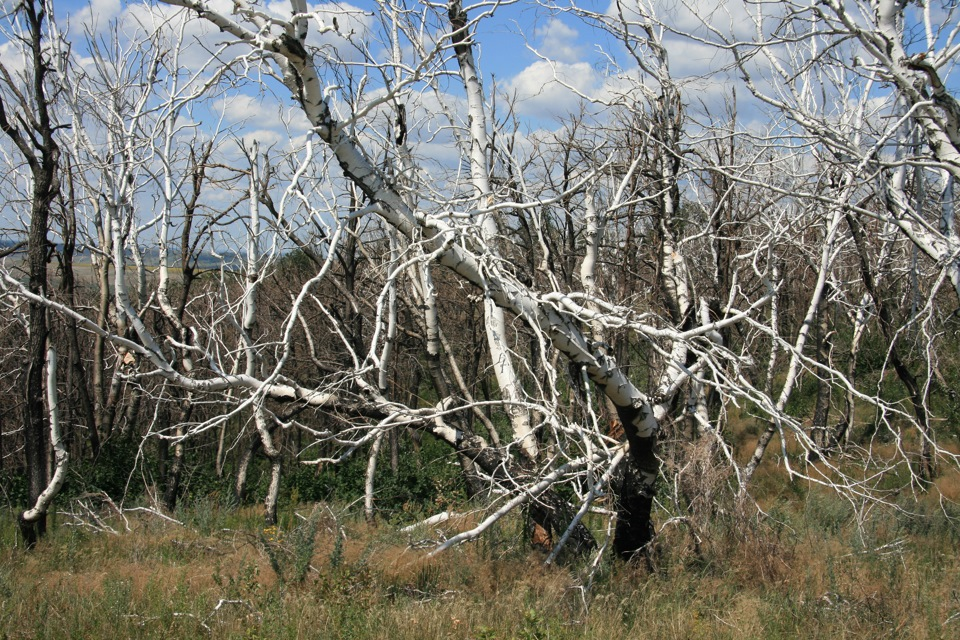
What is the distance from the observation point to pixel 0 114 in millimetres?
6395

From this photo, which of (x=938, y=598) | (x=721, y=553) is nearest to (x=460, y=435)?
(x=721, y=553)

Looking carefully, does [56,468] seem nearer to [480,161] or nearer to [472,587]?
[472,587]

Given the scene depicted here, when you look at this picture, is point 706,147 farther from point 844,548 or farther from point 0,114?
point 0,114

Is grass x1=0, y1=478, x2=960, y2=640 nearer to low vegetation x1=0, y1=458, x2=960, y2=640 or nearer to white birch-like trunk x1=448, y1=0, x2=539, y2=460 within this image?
low vegetation x1=0, y1=458, x2=960, y2=640

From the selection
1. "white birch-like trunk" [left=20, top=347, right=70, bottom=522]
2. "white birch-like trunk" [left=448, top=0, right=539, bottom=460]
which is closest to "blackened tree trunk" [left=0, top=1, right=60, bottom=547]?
"white birch-like trunk" [left=20, top=347, right=70, bottom=522]

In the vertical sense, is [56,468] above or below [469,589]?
above

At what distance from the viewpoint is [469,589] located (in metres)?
5.16

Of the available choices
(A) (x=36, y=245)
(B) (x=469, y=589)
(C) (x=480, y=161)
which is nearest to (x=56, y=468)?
(A) (x=36, y=245)

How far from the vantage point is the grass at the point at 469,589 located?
4312 millimetres

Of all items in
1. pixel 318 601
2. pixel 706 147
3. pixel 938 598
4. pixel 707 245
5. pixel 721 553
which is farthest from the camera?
pixel 707 245

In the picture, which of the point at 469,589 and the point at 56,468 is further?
the point at 56,468

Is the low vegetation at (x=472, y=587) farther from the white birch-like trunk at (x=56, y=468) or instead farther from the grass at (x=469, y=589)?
the white birch-like trunk at (x=56, y=468)

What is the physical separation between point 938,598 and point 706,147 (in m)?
4.90

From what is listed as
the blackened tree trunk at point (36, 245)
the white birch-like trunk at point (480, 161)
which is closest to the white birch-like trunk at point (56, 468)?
the blackened tree trunk at point (36, 245)
